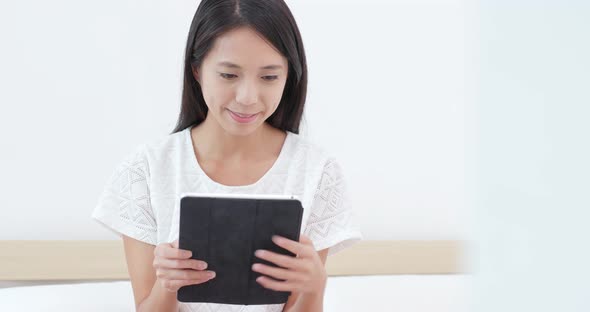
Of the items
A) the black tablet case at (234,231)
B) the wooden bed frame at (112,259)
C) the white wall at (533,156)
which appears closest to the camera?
the white wall at (533,156)

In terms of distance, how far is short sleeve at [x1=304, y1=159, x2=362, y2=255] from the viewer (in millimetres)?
1286

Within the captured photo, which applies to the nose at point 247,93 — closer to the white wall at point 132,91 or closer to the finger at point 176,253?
the finger at point 176,253

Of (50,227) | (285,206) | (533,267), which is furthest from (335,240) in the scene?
(533,267)

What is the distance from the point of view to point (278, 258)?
0.97 metres

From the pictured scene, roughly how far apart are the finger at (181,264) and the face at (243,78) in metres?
0.24

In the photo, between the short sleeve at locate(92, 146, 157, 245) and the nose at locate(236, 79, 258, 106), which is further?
the short sleeve at locate(92, 146, 157, 245)

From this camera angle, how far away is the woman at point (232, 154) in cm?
113

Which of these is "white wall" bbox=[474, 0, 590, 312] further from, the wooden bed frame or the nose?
the wooden bed frame

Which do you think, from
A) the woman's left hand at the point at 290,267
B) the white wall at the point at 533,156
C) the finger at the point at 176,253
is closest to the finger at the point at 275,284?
the woman's left hand at the point at 290,267

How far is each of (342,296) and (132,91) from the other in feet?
2.46

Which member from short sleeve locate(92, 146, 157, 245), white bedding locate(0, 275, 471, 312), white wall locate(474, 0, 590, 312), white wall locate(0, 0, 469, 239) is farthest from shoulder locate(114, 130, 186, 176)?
white wall locate(474, 0, 590, 312)

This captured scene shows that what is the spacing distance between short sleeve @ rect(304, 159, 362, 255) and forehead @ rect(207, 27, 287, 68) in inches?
10.3

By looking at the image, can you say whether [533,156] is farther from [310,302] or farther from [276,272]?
[310,302]

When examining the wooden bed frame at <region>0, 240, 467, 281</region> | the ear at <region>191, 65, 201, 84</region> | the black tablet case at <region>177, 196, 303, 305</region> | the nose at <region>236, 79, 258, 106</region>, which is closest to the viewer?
the black tablet case at <region>177, 196, 303, 305</region>
